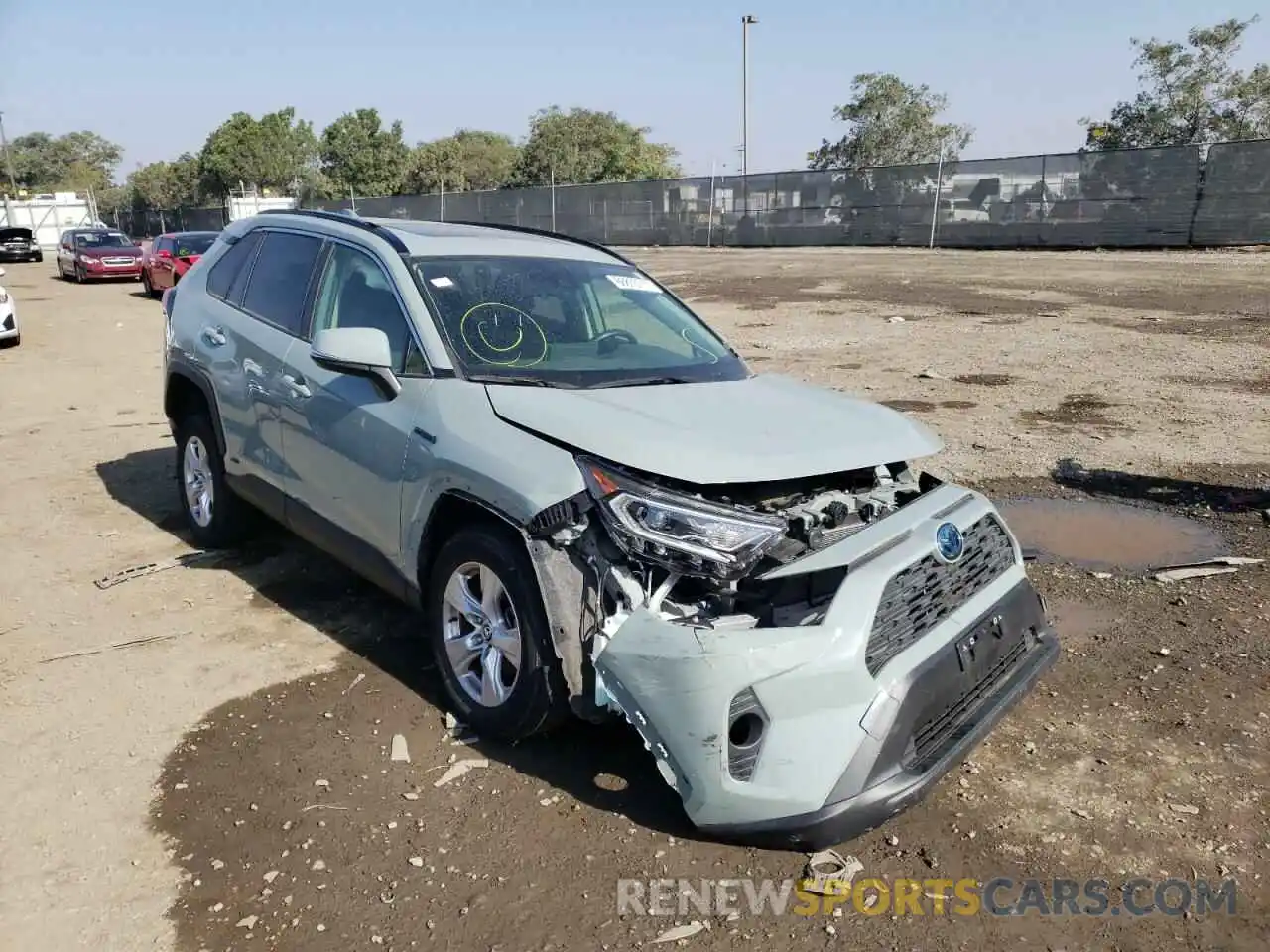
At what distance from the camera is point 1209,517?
5.98 metres

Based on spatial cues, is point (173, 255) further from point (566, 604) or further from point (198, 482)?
point (566, 604)

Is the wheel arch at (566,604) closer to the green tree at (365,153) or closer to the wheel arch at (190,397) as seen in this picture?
the wheel arch at (190,397)

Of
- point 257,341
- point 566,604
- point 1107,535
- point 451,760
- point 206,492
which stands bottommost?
point 451,760

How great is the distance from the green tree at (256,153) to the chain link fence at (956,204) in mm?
26203

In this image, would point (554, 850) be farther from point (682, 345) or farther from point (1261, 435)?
point (1261, 435)

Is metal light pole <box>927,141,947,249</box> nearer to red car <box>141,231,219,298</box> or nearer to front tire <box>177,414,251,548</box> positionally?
red car <box>141,231,219,298</box>

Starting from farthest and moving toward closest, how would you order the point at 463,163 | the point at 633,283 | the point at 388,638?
the point at 463,163
the point at 633,283
the point at 388,638

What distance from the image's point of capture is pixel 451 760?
3605 mm

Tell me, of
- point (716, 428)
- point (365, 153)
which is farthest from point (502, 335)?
point (365, 153)

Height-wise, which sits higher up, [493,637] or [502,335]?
[502,335]

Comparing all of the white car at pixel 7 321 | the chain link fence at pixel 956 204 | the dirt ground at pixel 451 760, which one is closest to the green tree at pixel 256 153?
the chain link fence at pixel 956 204

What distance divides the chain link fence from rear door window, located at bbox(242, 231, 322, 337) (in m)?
A: 22.2

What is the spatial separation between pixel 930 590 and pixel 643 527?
3.01 ft

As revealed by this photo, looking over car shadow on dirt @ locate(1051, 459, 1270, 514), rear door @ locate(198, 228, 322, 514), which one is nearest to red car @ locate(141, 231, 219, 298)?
rear door @ locate(198, 228, 322, 514)
